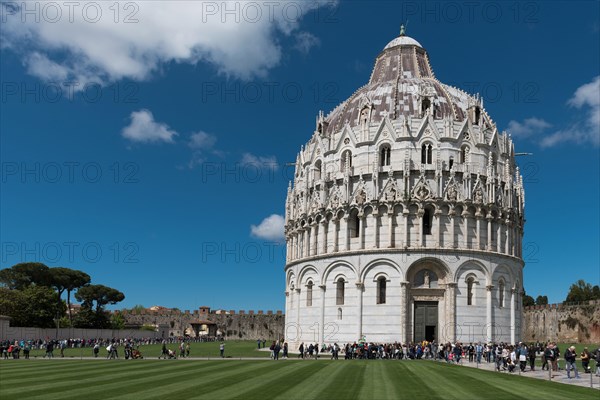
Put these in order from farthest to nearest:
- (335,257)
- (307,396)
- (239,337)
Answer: (239,337)
(335,257)
(307,396)

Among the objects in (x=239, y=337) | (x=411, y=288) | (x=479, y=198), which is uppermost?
(x=479, y=198)

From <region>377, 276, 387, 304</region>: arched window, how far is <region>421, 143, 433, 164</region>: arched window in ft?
41.6

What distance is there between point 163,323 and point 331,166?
71704 millimetres

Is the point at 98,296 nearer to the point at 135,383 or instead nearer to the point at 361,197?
the point at 361,197

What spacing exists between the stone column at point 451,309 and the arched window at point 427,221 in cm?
552

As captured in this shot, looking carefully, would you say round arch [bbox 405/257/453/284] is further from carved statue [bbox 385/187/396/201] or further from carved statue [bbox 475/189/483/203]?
carved statue [bbox 475/189/483/203]

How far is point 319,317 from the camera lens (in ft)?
211

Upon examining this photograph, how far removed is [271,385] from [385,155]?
41.0 metres

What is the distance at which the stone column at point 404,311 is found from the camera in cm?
5819

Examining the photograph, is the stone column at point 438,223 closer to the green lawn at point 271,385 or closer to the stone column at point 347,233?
the stone column at point 347,233

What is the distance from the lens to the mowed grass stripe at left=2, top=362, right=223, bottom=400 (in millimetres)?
22609

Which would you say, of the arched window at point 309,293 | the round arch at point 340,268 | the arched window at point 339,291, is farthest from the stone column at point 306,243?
the arched window at point 339,291

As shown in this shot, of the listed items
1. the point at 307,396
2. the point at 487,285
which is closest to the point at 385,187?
the point at 487,285

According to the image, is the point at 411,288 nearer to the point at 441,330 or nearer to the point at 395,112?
the point at 441,330
